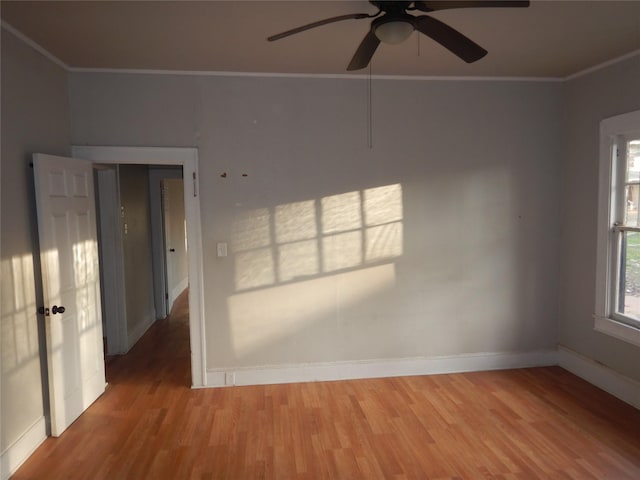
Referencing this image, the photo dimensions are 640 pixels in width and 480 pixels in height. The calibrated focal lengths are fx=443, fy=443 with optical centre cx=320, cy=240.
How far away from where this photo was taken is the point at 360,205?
3.89 metres

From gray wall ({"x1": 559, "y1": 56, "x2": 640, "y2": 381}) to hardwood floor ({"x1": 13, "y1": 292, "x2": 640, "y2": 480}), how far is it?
357 mm

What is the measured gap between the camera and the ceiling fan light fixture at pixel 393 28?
1969mm

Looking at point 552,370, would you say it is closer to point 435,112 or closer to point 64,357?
point 435,112

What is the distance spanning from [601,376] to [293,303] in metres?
2.66

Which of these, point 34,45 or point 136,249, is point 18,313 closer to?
point 34,45

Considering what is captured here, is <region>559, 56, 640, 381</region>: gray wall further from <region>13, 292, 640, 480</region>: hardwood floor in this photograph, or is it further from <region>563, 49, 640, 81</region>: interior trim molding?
<region>13, 292, 640, 480</region>: hardwood floor

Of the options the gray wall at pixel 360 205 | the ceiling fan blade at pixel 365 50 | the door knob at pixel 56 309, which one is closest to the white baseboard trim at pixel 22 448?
the door knob at pixel 56 309

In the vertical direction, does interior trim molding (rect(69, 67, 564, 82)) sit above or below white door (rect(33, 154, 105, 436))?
above

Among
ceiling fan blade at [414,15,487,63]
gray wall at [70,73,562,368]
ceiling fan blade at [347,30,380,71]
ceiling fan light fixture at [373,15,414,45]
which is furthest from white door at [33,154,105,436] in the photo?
ceiling fan blade at [414,15,487,63]

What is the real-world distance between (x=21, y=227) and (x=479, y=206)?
356 cm

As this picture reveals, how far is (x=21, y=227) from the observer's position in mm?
2793

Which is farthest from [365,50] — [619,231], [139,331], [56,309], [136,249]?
[139,331]

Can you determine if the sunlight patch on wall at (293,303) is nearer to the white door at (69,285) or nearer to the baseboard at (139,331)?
the white door at (69,285)

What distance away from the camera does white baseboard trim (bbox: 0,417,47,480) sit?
2.56 m
